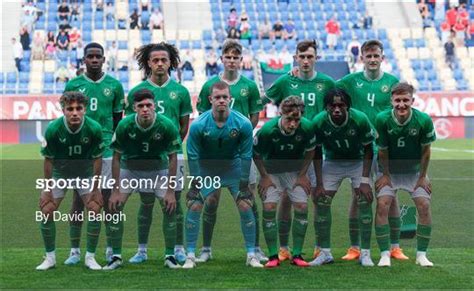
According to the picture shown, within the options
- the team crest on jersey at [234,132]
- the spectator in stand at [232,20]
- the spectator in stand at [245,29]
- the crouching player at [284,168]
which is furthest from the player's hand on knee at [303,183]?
the spectator in stand at [232,20]

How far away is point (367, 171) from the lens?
9.90m

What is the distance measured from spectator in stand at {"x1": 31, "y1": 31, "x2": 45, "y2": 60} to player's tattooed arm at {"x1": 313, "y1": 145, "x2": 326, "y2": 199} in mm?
24564

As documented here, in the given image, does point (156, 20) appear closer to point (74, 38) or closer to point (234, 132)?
point (74, 38)

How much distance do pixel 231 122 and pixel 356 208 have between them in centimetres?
167

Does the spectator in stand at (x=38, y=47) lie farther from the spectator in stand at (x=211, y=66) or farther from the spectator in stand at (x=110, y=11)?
the spectator in stand at (x=211, y=66)

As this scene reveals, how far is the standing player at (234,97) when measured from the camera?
33.4ft

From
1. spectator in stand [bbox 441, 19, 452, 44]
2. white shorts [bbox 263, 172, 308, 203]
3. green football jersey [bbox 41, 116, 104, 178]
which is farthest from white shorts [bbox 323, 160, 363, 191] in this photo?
spectator in stand [bbox 441, 19, 452, 44]

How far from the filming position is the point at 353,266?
9.74m

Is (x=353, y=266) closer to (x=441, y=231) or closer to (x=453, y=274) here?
(x=453, y=274)

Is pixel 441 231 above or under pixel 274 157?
under

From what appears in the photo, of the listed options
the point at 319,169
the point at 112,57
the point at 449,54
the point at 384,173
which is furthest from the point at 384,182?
the point at 449,54

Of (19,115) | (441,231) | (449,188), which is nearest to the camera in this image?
(441,231)

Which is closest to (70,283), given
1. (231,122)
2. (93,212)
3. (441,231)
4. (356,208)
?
(93,212)

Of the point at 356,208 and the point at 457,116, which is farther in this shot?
the point at 457,116
